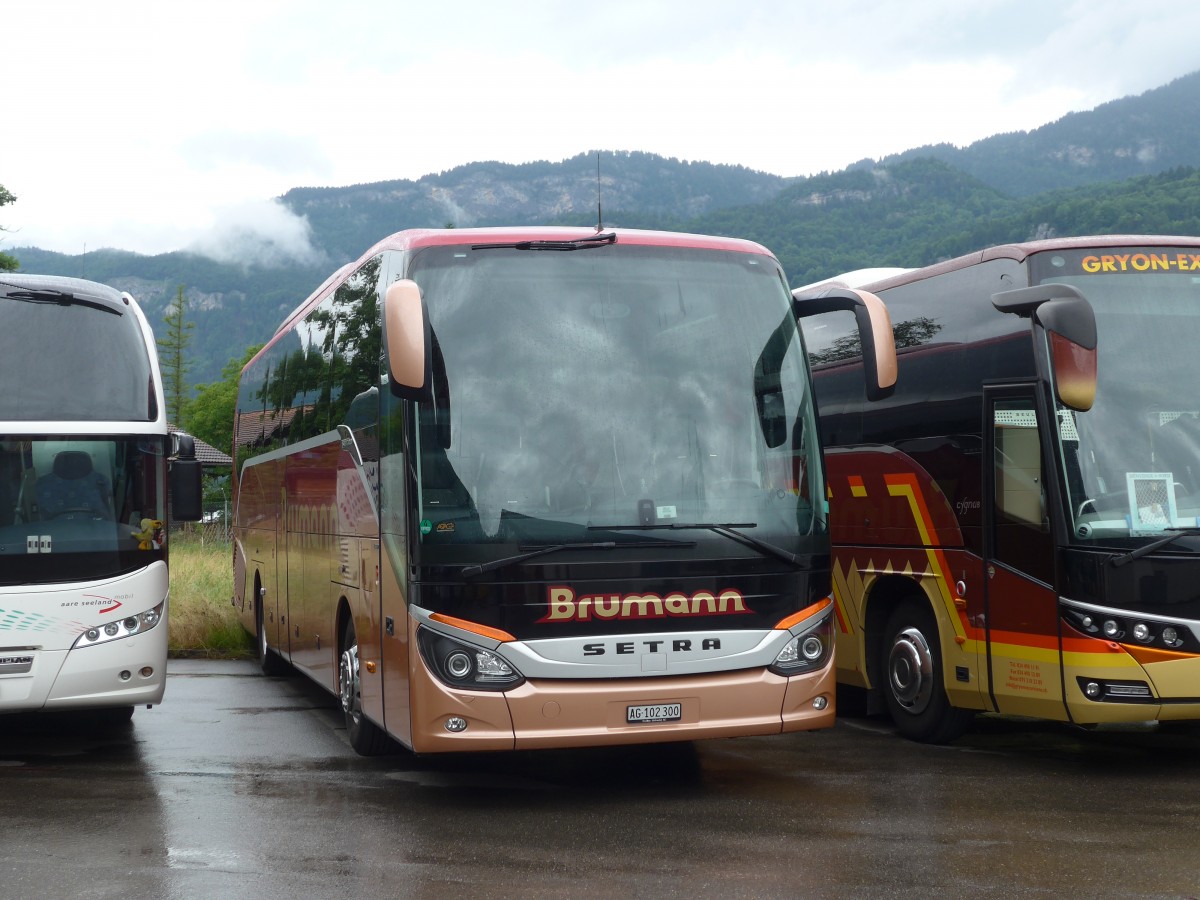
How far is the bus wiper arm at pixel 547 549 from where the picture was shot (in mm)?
7234

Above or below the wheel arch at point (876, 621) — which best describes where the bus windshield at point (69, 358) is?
above

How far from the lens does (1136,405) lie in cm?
820

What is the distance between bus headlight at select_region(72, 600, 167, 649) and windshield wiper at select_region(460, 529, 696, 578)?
3.06 metres

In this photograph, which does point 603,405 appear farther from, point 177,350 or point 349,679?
point 177,350

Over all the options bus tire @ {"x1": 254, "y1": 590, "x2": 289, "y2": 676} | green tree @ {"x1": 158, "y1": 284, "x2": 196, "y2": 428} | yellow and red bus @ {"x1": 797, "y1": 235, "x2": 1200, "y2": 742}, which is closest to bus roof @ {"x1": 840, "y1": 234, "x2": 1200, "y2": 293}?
yellow and red bus @ {"x1": 797, "y1": 235, "x2": 1200, "y2": 742}

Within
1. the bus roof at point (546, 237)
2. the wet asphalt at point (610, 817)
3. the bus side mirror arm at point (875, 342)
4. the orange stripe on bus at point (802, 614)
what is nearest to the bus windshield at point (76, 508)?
the wet asphalt at point (610, 817)

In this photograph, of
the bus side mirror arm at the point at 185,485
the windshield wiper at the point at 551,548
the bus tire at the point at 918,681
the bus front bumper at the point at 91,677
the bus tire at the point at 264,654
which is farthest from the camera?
the bus tire at the point at 264,654

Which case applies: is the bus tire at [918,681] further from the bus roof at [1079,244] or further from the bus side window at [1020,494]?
the bus roof at [1079,244]

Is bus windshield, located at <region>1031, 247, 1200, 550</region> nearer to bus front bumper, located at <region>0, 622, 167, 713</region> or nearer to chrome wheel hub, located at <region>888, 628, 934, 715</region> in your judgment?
chrome wheel hub, located at <region>888, 628, 934, 715</region>

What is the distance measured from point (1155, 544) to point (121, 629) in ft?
20.6

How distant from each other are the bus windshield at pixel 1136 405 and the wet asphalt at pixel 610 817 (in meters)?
1.57

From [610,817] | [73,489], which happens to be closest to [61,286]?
[73,489]

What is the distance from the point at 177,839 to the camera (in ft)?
22.9

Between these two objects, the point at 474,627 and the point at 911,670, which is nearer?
the point at 474,627
